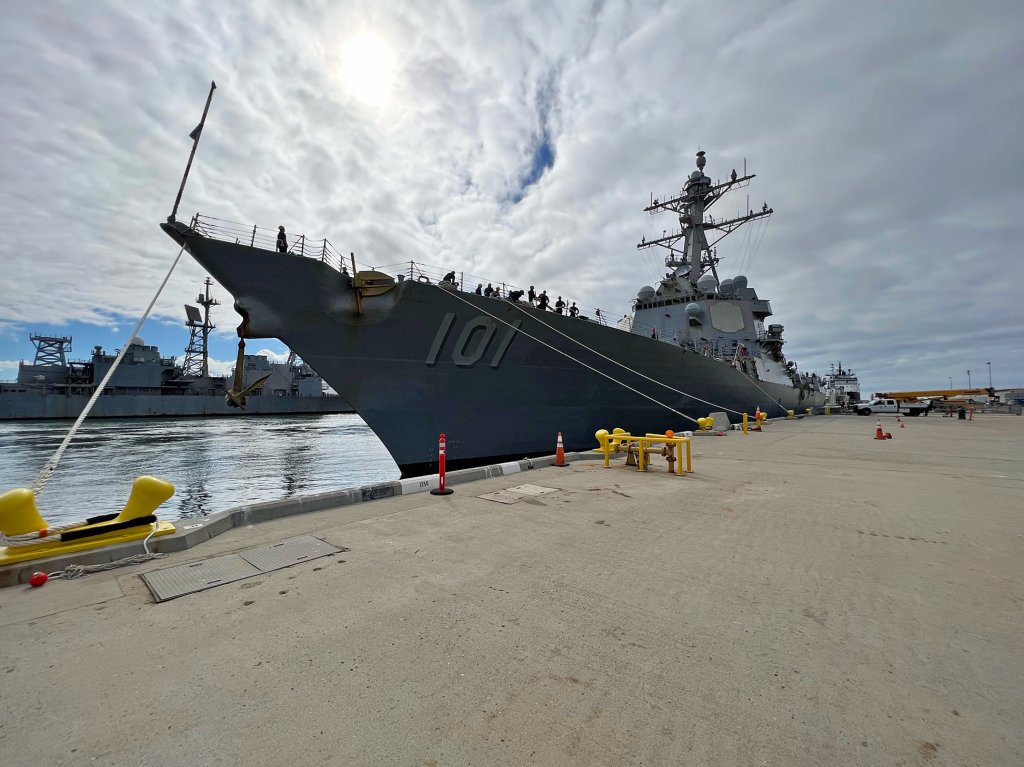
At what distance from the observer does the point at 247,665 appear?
2.00m

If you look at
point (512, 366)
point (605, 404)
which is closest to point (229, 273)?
point (512, 366)

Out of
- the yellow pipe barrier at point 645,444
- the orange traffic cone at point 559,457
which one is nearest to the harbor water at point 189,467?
the orange traffic cone at point 559,457

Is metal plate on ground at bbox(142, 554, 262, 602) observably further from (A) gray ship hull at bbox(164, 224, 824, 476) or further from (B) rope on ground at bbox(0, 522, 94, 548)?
(A) gray ship hull at bbox(164, 224, 824, 476)

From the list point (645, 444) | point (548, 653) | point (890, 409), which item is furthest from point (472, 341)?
point (890, 409)

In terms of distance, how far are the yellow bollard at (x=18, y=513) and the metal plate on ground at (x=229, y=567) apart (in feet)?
3.24

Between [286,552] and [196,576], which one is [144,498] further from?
[286,552]

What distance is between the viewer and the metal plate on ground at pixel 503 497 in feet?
16.7

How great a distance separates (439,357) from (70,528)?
22.8 ft

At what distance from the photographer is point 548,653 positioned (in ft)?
6.75

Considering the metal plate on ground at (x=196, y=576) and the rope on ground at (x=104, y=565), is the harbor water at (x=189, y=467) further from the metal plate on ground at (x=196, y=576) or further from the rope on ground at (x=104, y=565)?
the metal plate on ground at (x=196, y=576)

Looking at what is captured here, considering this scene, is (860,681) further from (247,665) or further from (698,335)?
(698,335)

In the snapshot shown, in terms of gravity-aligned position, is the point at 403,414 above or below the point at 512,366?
below

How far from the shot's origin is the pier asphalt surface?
1514 millimetres

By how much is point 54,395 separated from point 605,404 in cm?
4884
